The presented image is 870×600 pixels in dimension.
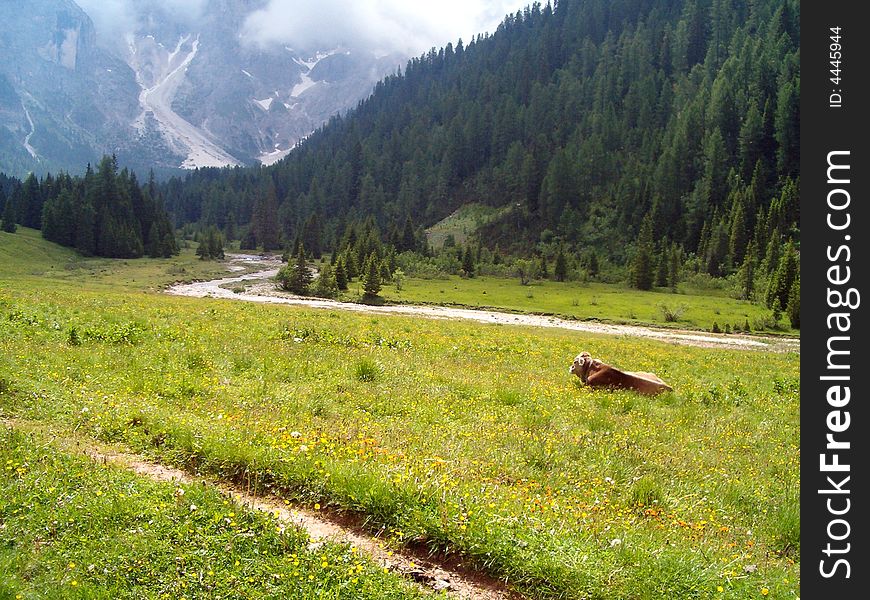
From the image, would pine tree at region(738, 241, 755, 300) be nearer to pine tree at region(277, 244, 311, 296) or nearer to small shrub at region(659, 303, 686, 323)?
small shrub at region(659, 303, 686, 323)

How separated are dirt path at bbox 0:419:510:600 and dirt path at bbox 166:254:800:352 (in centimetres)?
4743

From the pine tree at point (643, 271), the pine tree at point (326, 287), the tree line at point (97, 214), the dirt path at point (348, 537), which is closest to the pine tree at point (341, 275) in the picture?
the pine tree at point (326, 287)

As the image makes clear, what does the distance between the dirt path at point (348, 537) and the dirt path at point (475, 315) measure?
47.4m

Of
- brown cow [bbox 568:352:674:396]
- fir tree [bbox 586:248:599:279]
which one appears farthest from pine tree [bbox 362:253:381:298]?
brown cow [bbox 568:352:674:396]

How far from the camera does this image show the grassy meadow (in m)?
6.37

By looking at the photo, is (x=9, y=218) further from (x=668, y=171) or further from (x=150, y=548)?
(x=668, y=171)

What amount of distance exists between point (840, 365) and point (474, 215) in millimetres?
184125

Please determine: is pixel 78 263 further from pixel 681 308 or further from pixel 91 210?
pixel 681 308

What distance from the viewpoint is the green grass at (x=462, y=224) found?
176250 millimetres

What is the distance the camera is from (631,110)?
176 m

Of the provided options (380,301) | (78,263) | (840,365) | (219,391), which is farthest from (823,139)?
(78,263)

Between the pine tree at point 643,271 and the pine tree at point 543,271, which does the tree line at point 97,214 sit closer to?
the pine tree at point 543,271

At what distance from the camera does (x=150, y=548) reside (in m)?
5.89

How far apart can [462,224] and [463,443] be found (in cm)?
17783
